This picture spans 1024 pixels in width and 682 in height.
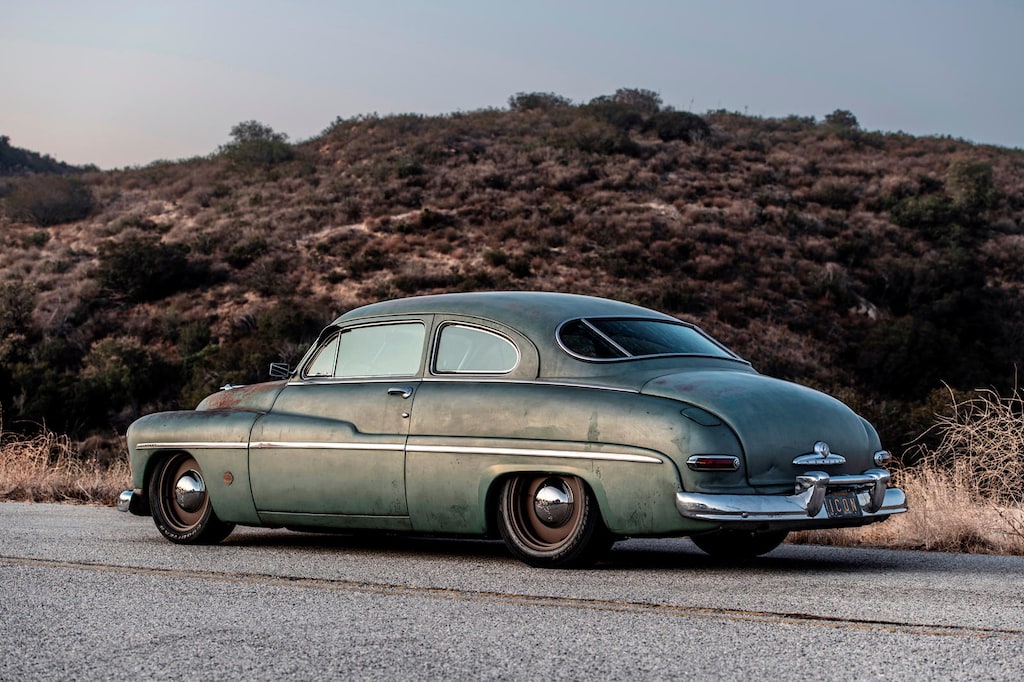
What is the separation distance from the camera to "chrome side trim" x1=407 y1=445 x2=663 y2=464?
6574 mm

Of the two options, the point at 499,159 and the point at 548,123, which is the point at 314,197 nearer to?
the point at 499,159

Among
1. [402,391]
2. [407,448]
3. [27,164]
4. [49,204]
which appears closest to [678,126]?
[49,204]

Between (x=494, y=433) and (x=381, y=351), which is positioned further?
(x=381, y=351)

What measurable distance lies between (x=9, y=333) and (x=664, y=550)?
3105 centimetres

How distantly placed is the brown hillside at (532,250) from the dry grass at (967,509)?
15.4 m

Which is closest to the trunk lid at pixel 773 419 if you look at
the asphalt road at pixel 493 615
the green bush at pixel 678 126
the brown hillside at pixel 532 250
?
the asphalt road at pixel 493 615

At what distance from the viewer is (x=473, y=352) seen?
7.67 m

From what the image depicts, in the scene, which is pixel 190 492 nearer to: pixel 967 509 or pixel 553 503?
pixel 553 503

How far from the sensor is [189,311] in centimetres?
3616

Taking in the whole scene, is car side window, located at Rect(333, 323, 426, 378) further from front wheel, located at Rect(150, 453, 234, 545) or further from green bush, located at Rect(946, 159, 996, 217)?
green bush, located at Rect(946, 159, 996, 217)

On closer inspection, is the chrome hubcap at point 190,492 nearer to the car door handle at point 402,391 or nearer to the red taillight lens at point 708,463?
the car door handle at point 402,391

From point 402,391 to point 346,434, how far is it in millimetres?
447

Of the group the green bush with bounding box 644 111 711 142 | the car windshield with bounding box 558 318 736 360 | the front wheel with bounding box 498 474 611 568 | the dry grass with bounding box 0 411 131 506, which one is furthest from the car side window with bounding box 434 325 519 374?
the green bush with bounding box 644 111 711 142

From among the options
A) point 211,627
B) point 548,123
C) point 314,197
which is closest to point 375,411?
point 211,627
